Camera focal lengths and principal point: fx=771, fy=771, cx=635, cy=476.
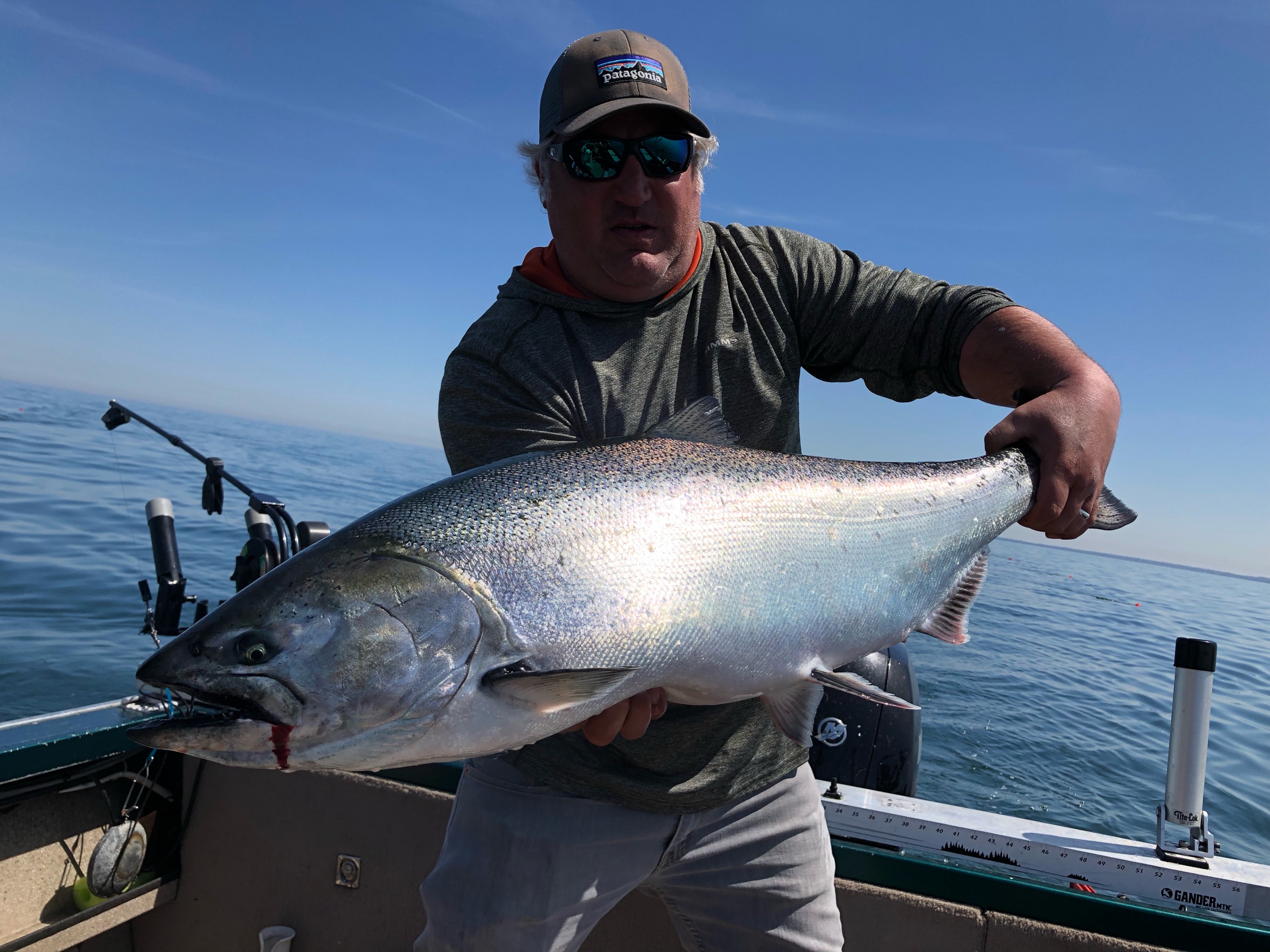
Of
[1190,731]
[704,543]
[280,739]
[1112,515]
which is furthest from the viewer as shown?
[1190,731]

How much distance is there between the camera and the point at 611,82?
7.90 ft

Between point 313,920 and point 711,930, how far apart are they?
2032 mm

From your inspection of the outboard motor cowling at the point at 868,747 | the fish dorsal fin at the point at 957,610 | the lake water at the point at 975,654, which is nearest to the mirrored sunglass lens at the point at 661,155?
the fish dorsal fin at the point at 957,610

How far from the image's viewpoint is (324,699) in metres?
1.39

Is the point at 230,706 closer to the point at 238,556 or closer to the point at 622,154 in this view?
the point at 622,154

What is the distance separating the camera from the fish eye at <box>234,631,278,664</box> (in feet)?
4.61

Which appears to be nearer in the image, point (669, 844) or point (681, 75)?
point (669, 844)

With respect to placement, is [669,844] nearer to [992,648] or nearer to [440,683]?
[440,683]

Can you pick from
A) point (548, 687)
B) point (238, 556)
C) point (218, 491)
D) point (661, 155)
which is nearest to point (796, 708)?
point (548, 687)

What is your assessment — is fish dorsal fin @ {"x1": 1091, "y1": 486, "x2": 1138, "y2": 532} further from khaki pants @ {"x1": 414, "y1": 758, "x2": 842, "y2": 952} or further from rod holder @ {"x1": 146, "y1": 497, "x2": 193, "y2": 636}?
rod holder @ {"x1": 146, "y1": 497, "x2": 193, "y2": 636}

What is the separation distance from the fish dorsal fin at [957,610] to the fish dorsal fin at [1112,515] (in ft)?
1.07

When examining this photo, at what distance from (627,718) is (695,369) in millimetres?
1114

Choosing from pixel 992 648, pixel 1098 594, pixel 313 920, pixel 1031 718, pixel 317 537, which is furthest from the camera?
pixel 1098 594

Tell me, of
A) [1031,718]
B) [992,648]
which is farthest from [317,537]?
[992,648]
